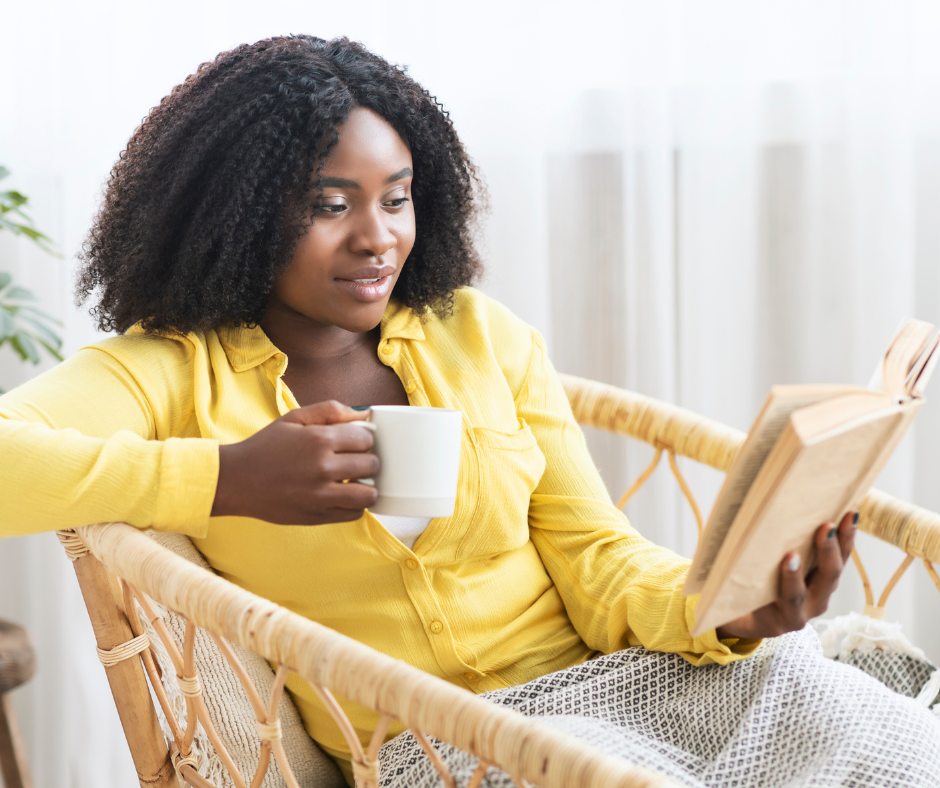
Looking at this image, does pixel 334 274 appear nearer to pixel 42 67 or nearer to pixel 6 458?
pixel 6 458

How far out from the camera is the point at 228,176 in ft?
2.77

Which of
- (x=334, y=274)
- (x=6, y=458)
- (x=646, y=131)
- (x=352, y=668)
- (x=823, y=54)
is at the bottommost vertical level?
(x=352, y=668)

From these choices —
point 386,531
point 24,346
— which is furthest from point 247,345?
point 24,346

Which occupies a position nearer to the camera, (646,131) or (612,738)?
(612,738)

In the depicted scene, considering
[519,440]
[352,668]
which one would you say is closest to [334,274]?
[519,440]

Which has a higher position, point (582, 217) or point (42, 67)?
point (42, 67)

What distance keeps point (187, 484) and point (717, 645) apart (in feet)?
1.59

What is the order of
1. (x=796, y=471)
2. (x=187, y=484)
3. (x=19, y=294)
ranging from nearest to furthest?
(x=796, y=471)
(x=187, y=484)
(x=19, y=294)

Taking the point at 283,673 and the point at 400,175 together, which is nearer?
the point at 283,673

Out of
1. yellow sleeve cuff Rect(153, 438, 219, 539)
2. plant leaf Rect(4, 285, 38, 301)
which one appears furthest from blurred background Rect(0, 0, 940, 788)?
yellow sleeve cuff Rect(153, 438, 219, 539)

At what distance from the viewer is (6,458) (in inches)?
28.6

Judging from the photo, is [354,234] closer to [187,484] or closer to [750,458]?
[187,484]

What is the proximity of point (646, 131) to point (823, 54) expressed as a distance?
11.5 inches

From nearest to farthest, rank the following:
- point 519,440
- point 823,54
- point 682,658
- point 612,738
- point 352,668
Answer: point 352,668
point 612,738
point 682,658
point 519,440
point 823,54
